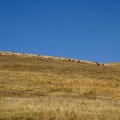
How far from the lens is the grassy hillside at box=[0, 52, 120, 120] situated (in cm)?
2438

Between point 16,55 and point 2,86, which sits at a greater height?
point 16,55

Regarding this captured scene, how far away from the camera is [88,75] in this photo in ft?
213

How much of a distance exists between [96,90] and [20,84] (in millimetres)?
10176

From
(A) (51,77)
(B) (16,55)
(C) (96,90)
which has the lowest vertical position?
(C) (96,90)

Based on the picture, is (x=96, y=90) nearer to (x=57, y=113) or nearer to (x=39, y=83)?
(x=39, y=83)

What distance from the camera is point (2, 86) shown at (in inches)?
1774

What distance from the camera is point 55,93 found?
44.5 m

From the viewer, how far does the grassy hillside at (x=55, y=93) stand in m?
24.4

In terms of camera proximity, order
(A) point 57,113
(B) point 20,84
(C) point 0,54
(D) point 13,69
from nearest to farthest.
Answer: (A) point 57,113 → (B) point 20,84 → (D) point 13,69 → (C) point 0,54

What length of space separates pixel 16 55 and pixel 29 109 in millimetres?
62794

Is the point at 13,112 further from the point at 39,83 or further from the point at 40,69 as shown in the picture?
the point at 40,69

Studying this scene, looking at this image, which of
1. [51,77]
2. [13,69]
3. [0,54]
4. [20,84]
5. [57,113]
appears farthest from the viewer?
[0,54]

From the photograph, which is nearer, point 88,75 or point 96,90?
point 96,90

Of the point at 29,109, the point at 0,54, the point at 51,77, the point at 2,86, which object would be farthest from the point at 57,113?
the point at 0,54
